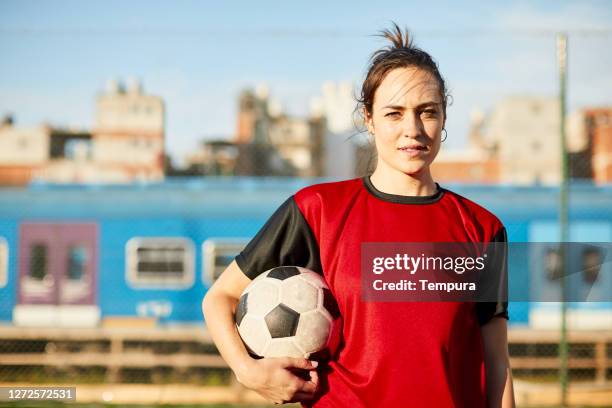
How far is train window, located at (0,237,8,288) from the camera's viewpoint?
1091 centimetres

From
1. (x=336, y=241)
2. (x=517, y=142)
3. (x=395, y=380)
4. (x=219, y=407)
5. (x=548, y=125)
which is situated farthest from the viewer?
(x=517, y=142)

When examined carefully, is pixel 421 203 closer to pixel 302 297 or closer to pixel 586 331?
pixel 302 297

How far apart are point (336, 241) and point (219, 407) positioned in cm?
586

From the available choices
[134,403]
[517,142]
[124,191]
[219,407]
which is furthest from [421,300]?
[517,142]

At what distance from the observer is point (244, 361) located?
6.54 feet

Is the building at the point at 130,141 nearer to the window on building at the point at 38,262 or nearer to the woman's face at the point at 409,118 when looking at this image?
the window on building at the point at 38,262

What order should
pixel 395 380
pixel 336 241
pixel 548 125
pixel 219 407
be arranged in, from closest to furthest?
pixel 395 380, pixel 336 241, pixel 219 407, pixel 548 125

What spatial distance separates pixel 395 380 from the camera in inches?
74.2

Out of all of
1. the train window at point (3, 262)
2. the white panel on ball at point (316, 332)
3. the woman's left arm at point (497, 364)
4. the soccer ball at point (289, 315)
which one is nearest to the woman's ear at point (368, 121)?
the soccer ball at point (289, 315)

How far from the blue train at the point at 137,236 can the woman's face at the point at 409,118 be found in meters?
8.70

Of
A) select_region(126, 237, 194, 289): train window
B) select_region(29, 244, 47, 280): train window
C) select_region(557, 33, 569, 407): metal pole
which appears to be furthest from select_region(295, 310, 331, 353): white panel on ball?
select_region(29, 244, 47, 280): train window

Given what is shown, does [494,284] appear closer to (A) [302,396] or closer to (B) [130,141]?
(A) [302,396]

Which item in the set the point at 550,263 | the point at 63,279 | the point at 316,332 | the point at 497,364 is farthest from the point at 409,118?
the point at 63,279

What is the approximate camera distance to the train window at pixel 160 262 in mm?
10781
